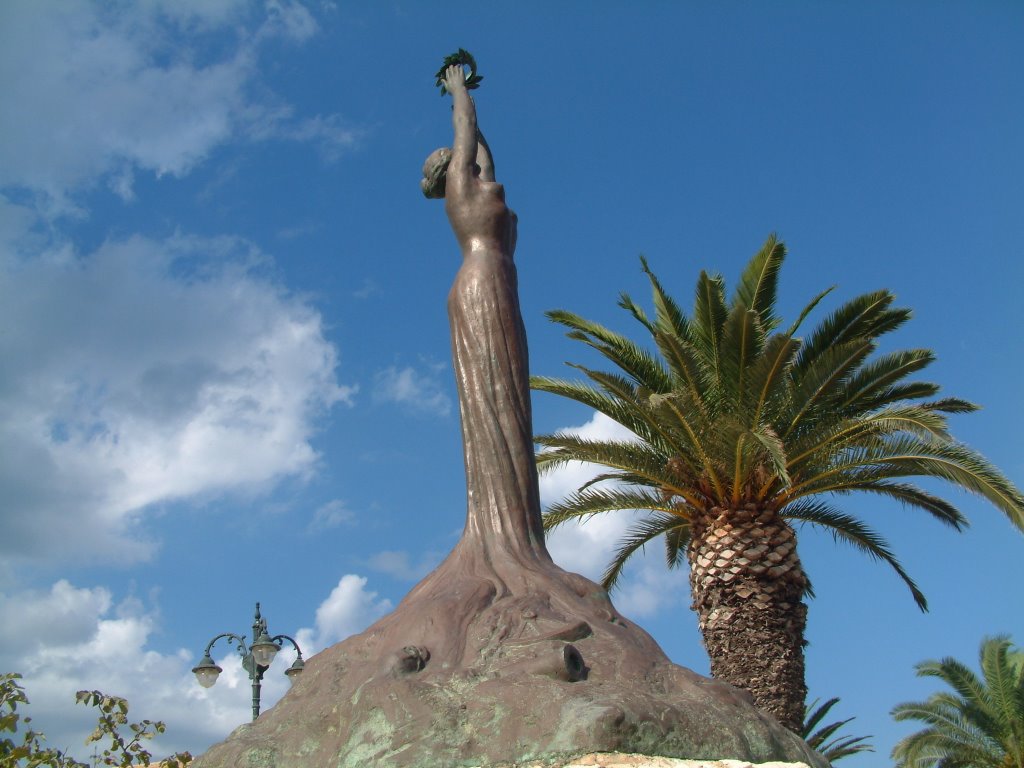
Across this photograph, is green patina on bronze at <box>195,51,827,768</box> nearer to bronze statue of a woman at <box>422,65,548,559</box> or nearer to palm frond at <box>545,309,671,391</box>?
bronze statue of a woman at <box>422,65,548,559</box>

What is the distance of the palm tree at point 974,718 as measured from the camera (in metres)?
19.7

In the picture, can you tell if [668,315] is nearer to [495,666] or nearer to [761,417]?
[761,417]

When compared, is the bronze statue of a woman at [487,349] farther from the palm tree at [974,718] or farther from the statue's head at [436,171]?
the palm tree at [974,718]

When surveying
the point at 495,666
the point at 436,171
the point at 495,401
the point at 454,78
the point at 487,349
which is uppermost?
the point at 454,78

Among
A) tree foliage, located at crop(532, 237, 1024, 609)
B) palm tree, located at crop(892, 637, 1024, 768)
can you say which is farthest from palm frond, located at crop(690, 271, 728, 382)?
palm tree, located at crop(892, 637, 1024, 768)

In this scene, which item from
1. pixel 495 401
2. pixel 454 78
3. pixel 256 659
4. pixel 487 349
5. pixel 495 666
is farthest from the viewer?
pixel 256 659

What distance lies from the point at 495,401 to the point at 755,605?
6.41 metres

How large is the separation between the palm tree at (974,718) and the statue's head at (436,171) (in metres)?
15.7

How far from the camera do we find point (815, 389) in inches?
505

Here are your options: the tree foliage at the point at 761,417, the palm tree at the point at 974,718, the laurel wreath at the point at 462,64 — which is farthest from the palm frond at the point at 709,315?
the palm tree at the point at 974,718

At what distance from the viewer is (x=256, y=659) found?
40.3 feet

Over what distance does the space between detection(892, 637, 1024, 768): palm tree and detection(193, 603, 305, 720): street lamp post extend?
509 inches

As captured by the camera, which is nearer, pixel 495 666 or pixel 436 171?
pixel 495 666

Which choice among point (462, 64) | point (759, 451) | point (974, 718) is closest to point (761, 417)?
point (759, 451)
